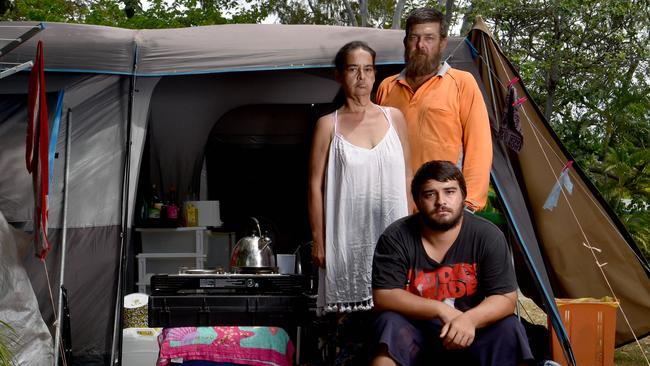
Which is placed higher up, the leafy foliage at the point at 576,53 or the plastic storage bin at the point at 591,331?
the leafy foliage at the point at 576,53

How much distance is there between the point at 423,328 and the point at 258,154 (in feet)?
15.5

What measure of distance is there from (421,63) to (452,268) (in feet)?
3.02

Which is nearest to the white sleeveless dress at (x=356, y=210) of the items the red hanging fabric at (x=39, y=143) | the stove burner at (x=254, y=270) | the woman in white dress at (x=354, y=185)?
the woman in white dress at (x=354, y=185)

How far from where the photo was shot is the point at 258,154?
7.58 meters

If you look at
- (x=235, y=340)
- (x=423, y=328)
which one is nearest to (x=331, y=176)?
(x=423, y=328)

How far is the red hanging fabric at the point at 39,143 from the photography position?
3953 mm

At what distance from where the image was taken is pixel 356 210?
11.1 feet

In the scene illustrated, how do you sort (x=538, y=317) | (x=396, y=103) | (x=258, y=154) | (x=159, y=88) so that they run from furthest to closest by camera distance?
(x=258, y=154), (x=538, y=317), (x=159, y=88), (x=396, y=103)

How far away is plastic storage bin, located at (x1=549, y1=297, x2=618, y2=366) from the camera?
4.71m

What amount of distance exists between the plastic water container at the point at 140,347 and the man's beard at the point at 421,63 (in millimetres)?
2126

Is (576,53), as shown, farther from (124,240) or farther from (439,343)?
(439,343)

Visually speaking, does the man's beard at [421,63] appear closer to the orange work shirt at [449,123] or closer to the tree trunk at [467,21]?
the orange work shirt at [449,123]

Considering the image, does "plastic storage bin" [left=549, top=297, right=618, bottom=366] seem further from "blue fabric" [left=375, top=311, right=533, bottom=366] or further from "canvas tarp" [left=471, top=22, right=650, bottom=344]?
"blue fabric" [left=375, top=311, right=533, bottom=366]

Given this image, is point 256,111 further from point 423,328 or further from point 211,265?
point 423,328
